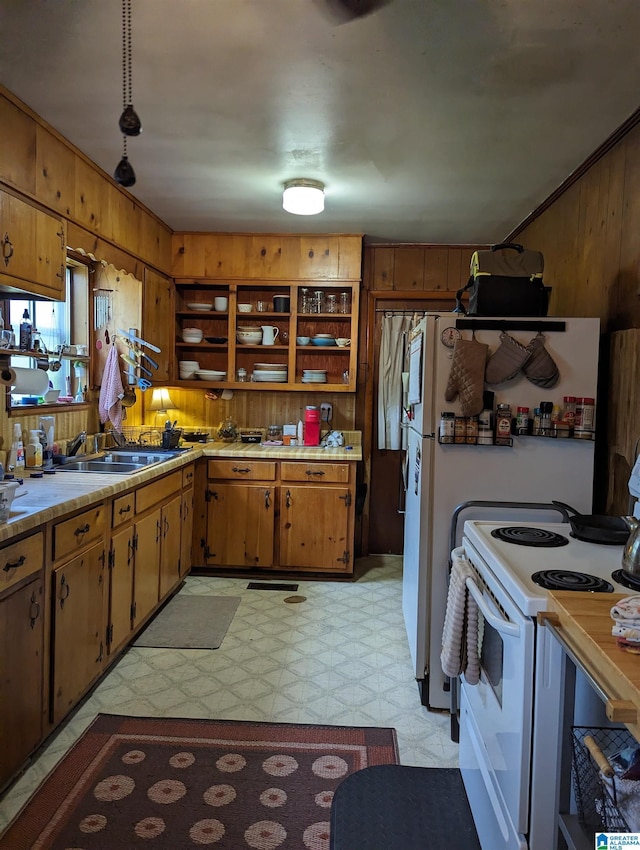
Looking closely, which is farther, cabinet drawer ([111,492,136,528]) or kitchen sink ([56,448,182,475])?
kitchen sink ([56,448,182,475])

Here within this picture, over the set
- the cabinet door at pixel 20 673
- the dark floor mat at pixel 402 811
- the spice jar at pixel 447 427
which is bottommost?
the dark floor mat at pixel 402 811

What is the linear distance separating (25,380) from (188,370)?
1.86 meters

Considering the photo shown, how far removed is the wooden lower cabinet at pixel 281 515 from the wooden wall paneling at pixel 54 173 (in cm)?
190

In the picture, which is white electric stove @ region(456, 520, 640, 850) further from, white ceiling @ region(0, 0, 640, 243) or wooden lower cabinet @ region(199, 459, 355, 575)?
wooden lower cabinet @ region(199, 459, 355, 575)

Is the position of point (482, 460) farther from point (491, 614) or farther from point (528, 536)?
point (491, 614)

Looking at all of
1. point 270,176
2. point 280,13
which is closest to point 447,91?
point 280,13

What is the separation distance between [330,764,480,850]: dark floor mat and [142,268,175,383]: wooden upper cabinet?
9.66 feet

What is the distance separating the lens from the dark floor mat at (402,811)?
170 cm

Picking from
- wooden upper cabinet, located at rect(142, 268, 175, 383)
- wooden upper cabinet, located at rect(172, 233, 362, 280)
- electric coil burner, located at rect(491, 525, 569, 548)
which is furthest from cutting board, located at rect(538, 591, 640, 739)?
wooden upper cabinet, located at rect(172, 233, 362, 280)

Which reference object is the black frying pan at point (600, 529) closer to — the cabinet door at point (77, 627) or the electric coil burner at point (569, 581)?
the electric coil burner at point (569, 581)

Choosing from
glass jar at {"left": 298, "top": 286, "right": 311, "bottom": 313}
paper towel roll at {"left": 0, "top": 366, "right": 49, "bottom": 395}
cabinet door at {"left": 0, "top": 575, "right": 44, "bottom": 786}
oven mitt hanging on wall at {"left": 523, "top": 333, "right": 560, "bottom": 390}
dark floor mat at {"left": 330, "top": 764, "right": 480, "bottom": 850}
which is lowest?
dark floor mat at {"left": 330, "top": 764, "right": 480, "bottom": 850}

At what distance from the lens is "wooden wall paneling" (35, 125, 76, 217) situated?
2.54 metres

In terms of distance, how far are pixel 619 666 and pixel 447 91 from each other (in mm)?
2075

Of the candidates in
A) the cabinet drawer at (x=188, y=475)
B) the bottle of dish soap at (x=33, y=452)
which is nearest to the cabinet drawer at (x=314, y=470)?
the cabinet drawer at (x=188, y=475)
